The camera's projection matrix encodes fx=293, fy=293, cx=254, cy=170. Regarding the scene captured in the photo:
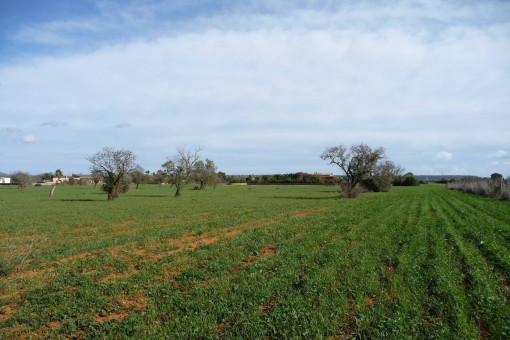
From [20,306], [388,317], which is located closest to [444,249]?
[388,317]

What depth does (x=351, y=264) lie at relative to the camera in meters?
9.60

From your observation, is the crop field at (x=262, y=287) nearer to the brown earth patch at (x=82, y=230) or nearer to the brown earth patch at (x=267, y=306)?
the brown earth patch at (x=267, y=306)

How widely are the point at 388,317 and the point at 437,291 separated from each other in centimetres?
211

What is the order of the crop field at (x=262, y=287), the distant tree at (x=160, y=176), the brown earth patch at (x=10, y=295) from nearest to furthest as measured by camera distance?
the crop field at (x=262, y=287), the brown earth patch at (x=10, y=295), the distant tree at (x=160, y=176)

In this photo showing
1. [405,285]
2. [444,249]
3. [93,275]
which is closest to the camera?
[405,285]

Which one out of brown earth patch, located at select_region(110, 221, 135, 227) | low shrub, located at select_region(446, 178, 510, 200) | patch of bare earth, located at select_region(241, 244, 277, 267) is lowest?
brown earth patch, located at select_region(110, 221, 135, 227)

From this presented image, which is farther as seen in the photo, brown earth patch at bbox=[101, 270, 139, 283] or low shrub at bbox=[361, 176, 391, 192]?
low shrub at bbox=[361, 176, 391, 192]

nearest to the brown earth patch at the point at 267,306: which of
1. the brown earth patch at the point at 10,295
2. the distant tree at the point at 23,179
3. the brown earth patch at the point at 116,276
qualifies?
the brown earth patch at the point at 116,276

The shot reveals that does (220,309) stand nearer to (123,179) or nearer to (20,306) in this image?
(20,306)

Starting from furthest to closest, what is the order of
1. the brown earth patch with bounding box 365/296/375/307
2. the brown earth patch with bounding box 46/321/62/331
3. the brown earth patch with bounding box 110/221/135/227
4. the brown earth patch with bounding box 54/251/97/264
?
the brown earth patch with bounding box 110/221/135/227 < the brown earth patch with bounding box 54/251/97/264 < the brown earth patch with bounding box 365/296/375/307 < the brown earth patch with bounding box 46/321/62/331

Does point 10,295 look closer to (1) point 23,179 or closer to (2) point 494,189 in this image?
(2) point 494,189

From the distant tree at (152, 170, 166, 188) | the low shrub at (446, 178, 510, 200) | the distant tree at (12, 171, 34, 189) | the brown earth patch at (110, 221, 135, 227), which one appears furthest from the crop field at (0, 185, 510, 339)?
the distant tree at (12, 171, 34, 189)

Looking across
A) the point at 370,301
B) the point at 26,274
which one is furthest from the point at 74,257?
the point at 370,301

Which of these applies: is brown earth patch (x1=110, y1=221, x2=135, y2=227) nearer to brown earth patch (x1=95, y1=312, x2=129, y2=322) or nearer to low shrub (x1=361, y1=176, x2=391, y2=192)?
brown earth patch (x1=95, y1=312, x2=129, y2=322)
